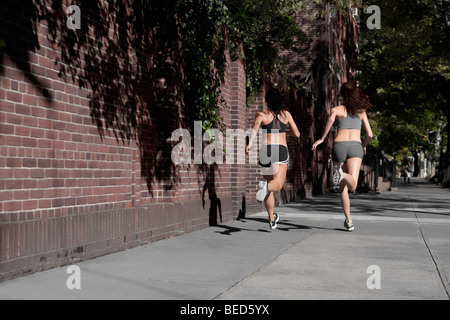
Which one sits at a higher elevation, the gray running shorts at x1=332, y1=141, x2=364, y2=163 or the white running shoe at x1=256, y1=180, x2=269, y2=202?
the gray running shorts at x1=332, y1=141, x2=364, y2=163

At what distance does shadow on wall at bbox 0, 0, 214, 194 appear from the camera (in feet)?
17.1

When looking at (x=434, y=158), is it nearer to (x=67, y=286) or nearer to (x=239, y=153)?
(x=239, y=153)

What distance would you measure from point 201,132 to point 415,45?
45.2ft

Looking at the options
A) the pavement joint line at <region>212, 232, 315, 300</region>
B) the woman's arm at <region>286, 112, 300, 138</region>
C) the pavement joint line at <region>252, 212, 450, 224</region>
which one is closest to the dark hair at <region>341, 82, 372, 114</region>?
the woman's arm at <region>286, 112, 300, 138</region>

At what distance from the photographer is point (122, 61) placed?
7.05 meters

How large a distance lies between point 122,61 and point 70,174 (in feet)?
5.92

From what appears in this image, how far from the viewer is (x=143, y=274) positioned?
5125 millimetres

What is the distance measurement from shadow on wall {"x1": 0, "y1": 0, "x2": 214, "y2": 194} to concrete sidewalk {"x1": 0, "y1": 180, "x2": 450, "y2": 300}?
1458 mm

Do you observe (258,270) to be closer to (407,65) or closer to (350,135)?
(350,135)

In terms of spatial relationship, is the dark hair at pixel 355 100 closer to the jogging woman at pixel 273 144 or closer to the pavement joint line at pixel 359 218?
the jogging woman at pixel 273 144

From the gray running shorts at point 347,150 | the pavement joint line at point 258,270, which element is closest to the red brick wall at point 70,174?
the pavement joint line at point 258,270

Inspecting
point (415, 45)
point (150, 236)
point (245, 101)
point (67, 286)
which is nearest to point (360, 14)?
point (415, 45)

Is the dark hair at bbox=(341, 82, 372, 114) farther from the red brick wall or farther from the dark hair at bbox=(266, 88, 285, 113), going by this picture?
the red brick wall

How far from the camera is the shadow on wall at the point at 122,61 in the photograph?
5.23 meters
